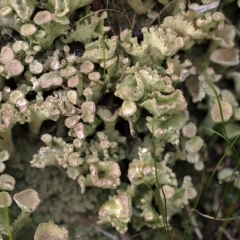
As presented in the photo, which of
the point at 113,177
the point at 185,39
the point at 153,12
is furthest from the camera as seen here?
the point at 153,12

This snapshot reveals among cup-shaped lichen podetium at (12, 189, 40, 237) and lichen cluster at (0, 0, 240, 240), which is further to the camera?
lichen cluster at (0, 0, 240, 240)

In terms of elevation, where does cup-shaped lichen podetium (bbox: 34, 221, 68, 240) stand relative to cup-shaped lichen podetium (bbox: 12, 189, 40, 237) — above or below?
below

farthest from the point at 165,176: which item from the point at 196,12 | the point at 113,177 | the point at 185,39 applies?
the point at 196,12

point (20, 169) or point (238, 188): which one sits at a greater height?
point (20, 169)

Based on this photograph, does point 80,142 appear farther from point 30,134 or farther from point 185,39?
point 185,39

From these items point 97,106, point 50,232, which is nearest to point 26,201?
point 50,232

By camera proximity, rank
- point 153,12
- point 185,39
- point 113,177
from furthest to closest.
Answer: point 153,12 < point 185,39 < point 113,177
